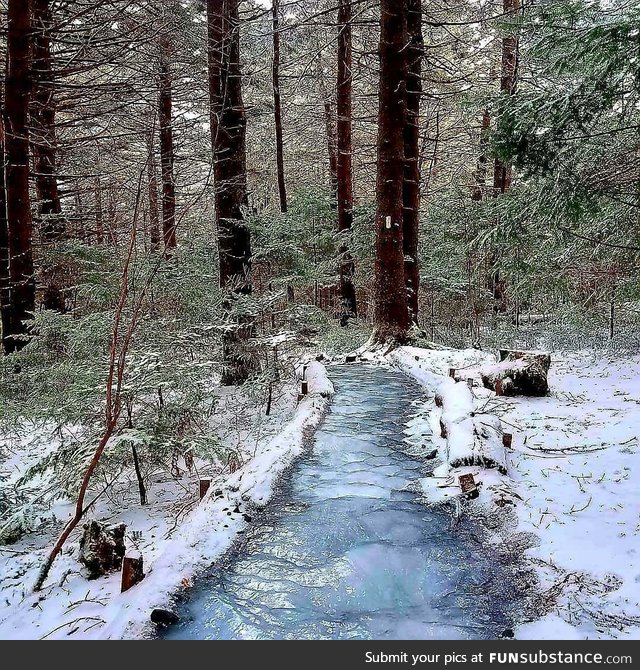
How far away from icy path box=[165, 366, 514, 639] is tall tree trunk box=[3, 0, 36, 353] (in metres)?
5.25

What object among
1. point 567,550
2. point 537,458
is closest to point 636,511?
point 567,550

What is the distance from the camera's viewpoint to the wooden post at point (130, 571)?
10.8 feet

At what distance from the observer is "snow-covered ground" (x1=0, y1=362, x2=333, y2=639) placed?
10.6 feet

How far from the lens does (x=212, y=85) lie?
30.2ft

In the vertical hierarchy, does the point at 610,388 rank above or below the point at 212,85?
below

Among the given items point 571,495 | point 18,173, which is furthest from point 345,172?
point 571,495

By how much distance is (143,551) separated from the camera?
4453 mm

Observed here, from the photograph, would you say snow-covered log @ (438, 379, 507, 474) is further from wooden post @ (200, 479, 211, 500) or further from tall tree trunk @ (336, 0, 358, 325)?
tall tree trunk @ (336, 0, 358, 325)

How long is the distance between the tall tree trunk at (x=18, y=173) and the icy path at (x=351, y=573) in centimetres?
525

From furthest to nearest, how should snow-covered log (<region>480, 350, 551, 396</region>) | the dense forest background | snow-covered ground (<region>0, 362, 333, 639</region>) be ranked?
1. snow-covered log (<region>480, 350, 551, 396</region>)
2. the dense forest background
3. snow-covered ground (<region>0, 362, 333, 639</region>)

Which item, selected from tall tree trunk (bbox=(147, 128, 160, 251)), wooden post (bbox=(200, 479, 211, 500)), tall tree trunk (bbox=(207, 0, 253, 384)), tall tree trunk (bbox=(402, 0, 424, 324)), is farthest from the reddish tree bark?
wooden post (bbox=(200, 479, 211, 500))

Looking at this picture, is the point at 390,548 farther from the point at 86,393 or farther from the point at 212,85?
the point at 212,85

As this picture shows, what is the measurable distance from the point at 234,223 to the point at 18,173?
3.48 m

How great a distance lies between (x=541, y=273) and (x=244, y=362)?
5.89m
